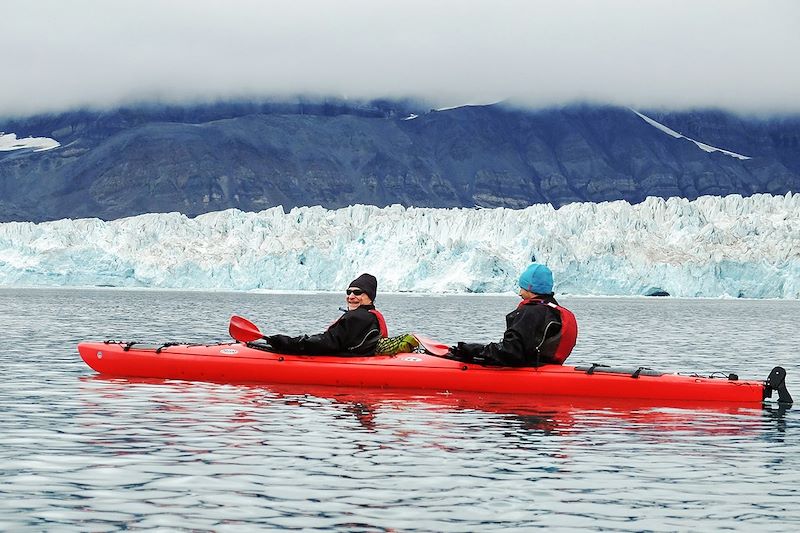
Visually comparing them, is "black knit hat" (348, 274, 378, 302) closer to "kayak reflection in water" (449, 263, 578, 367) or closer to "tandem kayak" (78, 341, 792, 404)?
"tandem kayak" (78, 341, 792, 404)

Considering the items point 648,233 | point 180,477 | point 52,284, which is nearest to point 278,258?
point 52,284

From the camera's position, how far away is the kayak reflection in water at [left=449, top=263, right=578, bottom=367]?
12.9 m

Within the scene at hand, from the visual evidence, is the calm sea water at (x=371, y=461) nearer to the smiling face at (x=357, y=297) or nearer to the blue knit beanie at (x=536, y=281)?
the smiling face at (x=357, y=297)

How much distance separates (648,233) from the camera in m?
79.6

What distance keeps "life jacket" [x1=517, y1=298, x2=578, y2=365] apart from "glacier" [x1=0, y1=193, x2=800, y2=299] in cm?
5982

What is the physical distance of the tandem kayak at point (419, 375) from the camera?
1348 cm

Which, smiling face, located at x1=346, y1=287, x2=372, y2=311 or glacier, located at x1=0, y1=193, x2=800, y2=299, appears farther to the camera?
glacier, located at x1=0, y1=193, x2=800, y2=299

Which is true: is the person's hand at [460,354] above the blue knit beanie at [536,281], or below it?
below

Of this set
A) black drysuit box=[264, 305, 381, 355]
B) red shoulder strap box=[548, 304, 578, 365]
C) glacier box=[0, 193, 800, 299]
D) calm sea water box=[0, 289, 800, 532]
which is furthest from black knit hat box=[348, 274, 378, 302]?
glacier box=[0, 193, 800, 299]

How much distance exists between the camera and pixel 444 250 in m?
76.1

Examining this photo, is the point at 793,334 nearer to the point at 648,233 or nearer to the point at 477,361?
the point at 477,361

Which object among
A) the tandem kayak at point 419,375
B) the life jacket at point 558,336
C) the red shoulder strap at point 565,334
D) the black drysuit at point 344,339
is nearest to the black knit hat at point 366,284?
the black drysuit at point 344,339

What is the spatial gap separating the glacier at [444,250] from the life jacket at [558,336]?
59.8 meters

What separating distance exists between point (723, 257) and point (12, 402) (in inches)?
2608
